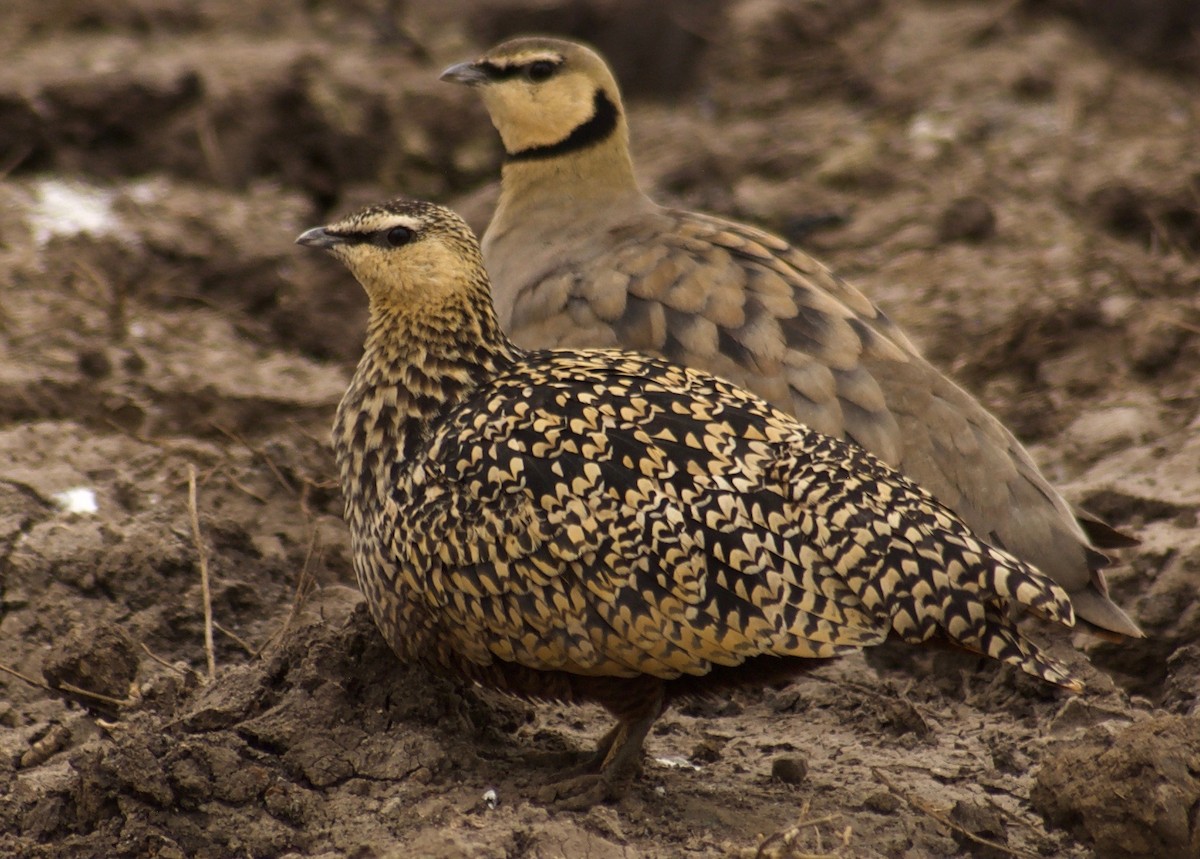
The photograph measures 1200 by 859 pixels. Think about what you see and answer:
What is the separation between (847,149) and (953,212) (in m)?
1.08

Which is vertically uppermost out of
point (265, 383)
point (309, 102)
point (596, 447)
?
point (596, 447)

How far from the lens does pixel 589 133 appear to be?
6.08 m

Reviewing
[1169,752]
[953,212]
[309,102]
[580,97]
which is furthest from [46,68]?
[1169,752]

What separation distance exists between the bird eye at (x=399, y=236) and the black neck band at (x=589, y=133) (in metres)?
1.84

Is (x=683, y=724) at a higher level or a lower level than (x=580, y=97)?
lower

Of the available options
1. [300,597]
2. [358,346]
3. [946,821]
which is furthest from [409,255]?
[358,346]

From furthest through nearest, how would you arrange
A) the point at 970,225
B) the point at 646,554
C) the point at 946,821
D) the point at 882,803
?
the point at 970,225
the point at 882,803
the point at 946,821
the point at 646,554

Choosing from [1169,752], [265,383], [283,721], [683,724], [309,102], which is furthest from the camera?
[309,102]

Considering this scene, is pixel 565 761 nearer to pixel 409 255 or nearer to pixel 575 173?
pixel 409 255

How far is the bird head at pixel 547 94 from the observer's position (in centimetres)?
609

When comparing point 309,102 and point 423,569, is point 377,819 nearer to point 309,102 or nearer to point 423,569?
point 423,569

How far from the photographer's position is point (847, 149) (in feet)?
28.7

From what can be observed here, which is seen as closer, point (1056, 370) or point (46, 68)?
point (1056, 370)

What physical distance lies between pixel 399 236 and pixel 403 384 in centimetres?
38
